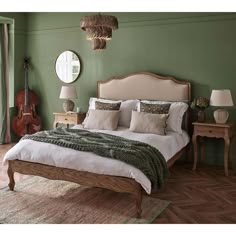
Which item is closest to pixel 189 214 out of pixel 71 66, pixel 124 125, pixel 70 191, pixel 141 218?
pixel 141 218

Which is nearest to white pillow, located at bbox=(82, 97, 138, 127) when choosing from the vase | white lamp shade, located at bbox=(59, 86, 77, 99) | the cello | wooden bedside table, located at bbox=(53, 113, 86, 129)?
wooden bedside table, located at bbox=(53, 113, 86, 129)

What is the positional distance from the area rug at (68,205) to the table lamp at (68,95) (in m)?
2.05

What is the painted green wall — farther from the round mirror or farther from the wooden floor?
the wooden floor

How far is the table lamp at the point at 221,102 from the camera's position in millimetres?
4379

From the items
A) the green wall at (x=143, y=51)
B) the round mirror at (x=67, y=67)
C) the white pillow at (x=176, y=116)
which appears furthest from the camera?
the round mirror at (x=67, y=67)

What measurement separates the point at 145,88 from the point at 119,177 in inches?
95.3

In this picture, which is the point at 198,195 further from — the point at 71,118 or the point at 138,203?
the point at 71,118

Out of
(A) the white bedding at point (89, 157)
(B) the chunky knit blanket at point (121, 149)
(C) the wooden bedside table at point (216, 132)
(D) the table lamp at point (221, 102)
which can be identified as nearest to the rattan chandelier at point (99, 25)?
(B) the chunky knit blanket at point (121, 149)

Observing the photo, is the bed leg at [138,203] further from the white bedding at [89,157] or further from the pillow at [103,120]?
the pillow at [103,120]

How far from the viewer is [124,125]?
4934 mm

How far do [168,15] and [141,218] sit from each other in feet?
11.2
